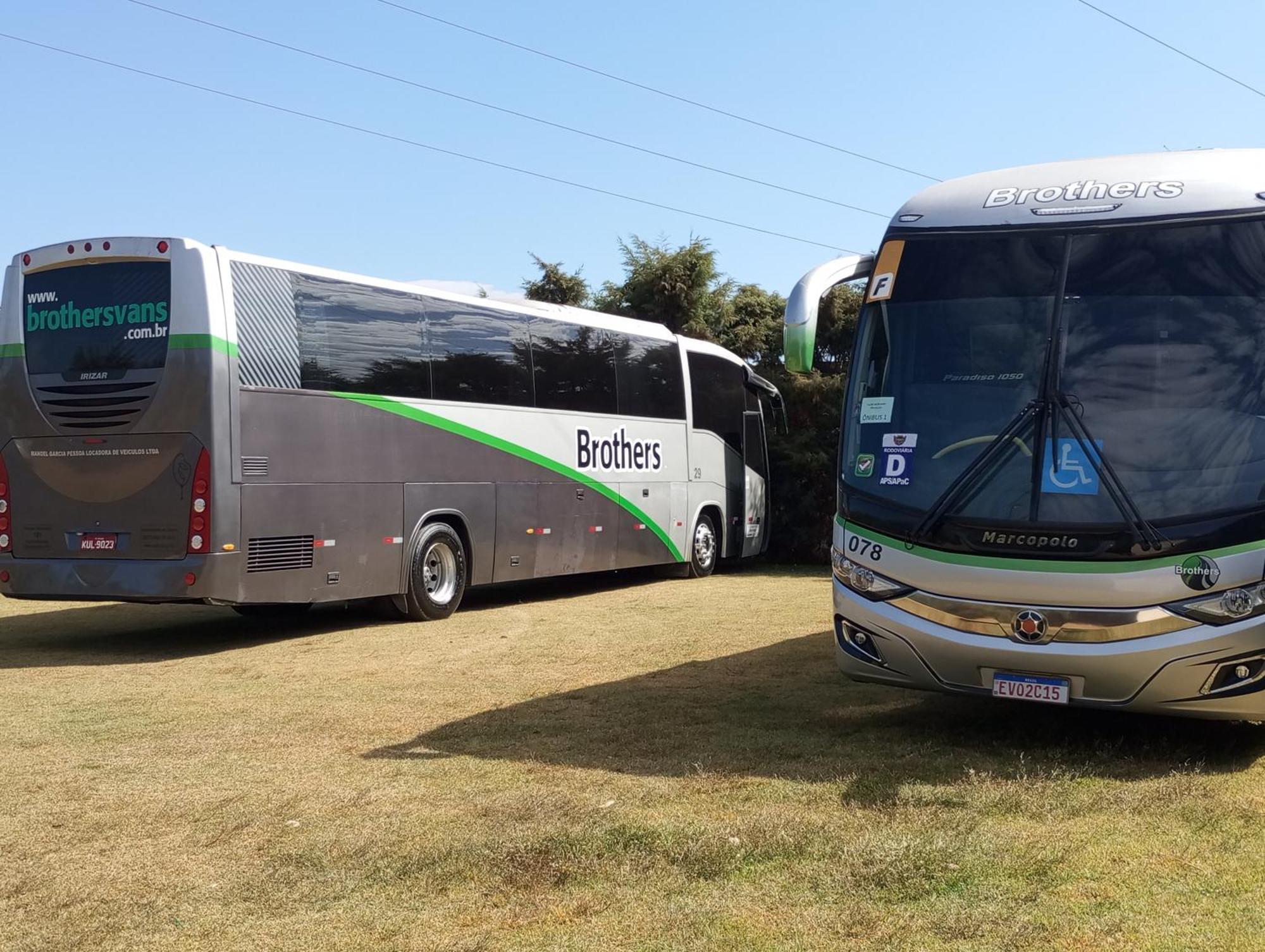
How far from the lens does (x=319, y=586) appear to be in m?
13.5

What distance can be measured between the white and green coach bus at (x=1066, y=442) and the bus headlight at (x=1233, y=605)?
0.4 inches

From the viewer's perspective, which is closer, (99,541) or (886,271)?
(886,271)

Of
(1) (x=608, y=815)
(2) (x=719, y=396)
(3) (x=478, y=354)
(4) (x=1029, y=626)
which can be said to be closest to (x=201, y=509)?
(3) (x=478, y=354)

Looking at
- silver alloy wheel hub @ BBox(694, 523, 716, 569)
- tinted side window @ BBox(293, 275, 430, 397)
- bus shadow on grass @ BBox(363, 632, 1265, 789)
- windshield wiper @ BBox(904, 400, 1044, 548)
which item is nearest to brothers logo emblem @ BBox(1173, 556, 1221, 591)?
bus shadow on grass @ BBox(363, 632, 1265, 789)

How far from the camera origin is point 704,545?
21344 millimetres

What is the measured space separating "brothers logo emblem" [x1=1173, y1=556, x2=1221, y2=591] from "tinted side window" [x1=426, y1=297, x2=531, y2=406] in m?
9.52

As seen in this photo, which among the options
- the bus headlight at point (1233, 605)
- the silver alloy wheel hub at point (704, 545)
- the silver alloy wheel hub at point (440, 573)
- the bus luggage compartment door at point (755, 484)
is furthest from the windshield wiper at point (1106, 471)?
the bus luggage compartment door at point (755, 484)

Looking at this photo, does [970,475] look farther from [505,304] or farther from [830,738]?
[505,304]

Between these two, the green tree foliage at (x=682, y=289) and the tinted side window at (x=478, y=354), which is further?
the green tree foliage at (x=682, y=289)

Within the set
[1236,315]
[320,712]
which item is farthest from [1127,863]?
[320,712]

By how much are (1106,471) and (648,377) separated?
490 inches

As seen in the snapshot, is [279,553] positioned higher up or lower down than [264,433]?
lower down

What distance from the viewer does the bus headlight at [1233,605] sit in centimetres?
680

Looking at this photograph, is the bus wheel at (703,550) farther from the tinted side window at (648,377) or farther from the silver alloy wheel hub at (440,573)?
the silver alloy wheel hub at (440,573)
